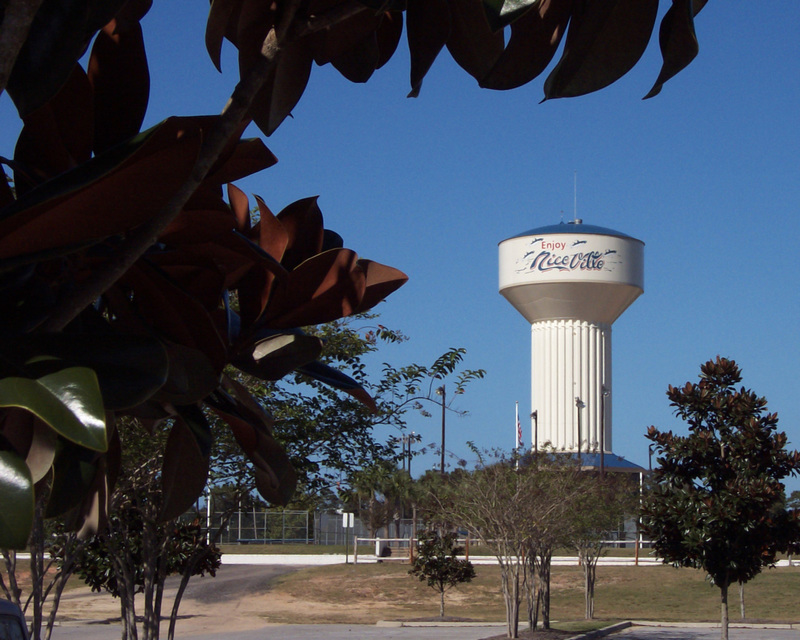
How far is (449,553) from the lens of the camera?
26.8m

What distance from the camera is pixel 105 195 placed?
1.53 meters

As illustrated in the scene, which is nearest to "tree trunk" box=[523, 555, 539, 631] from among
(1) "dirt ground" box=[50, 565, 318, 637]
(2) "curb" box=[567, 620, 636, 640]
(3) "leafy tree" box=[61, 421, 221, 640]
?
(2) "curb" box=[567, 620, 636, 640]

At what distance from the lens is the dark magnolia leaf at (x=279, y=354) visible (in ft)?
7.87

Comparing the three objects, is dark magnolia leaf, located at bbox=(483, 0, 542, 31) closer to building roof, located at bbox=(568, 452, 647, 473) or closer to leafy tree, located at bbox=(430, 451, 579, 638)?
leafy tree, located at bbox=(430, 451, 579, 638)

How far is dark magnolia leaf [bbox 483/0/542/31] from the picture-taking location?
1668mm

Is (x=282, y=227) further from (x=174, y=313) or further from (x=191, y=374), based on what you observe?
(x=191, y=374)

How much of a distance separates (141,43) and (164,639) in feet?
75.1

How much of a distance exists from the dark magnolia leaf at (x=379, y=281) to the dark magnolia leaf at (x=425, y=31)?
48 cm

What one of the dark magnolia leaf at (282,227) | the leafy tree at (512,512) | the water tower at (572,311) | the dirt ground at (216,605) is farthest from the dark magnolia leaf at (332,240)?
the water tower at (572,311)

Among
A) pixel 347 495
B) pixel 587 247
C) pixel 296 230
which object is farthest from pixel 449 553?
pixel 587 247

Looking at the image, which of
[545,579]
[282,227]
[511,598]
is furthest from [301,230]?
[545,579]

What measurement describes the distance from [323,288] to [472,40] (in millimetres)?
679

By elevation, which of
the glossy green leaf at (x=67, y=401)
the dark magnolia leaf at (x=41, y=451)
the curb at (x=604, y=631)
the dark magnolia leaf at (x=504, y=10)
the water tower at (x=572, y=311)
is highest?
the water tower at (x=572, y=311)

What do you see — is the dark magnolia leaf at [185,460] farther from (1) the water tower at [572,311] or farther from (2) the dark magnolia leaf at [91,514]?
(1) the water tower at [572,311]
